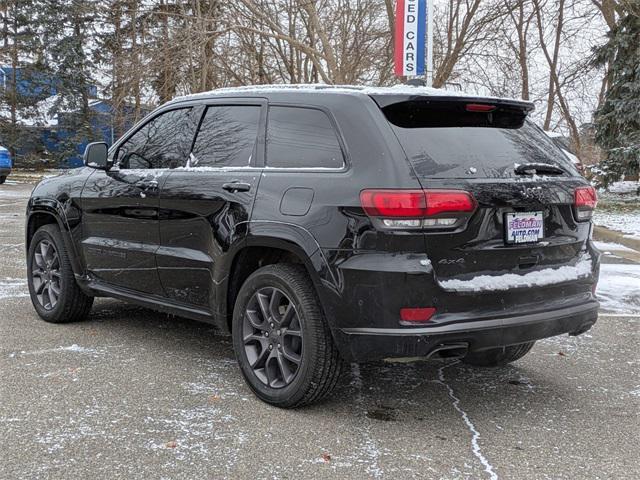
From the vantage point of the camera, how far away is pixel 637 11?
1719cm

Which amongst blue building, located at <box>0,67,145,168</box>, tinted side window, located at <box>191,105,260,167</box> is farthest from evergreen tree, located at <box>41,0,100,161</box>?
tinted side window, located at <box>191,105,260,167</box>

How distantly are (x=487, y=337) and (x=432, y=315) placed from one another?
31 cm

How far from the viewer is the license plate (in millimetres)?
3623

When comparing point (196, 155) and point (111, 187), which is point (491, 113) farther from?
point (111, 187)

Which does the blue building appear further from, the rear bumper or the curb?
the rear bumper

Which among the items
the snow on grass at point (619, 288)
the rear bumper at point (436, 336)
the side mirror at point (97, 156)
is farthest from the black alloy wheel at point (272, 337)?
the snow on grass at point (619, 288)

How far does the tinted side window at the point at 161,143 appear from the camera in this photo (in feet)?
15.5

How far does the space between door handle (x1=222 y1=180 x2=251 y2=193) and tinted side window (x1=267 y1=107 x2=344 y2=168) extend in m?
0.19

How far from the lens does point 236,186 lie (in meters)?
4.12

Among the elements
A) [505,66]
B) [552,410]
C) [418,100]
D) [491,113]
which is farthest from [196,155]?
[505,66]

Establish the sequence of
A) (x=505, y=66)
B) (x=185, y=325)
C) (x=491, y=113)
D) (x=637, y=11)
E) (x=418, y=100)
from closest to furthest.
A: (x=418, y=100) < (x=491, y=113) < (x=185, y=325) < (x=637, y=11) < (x=505, y=66)

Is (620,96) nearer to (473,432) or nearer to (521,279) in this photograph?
(521,279)

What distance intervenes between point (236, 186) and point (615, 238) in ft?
28.6

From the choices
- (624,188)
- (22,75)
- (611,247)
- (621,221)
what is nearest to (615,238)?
(611,247)
